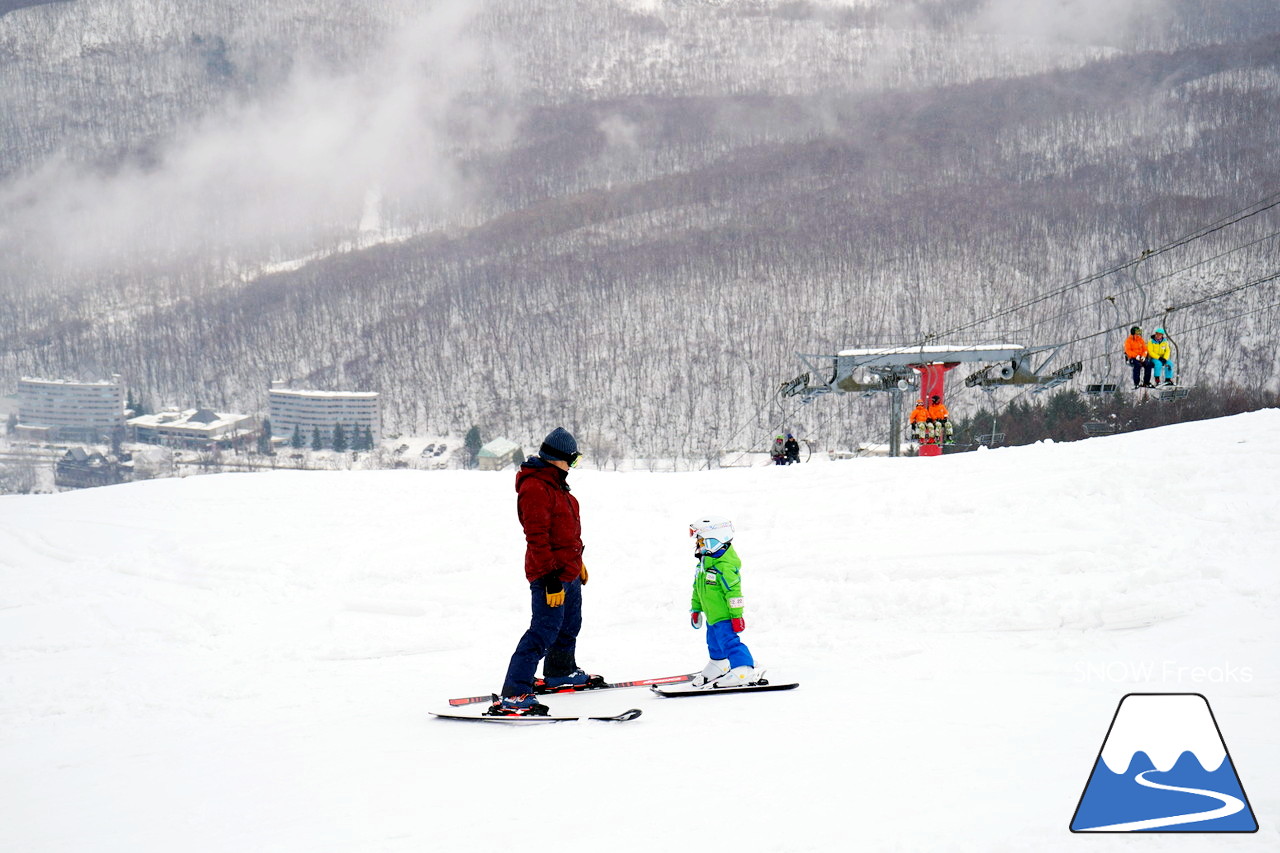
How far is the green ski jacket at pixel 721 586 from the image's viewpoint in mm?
6199

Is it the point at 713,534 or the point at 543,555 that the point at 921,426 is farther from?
the point at 543,555

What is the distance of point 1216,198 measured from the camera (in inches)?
7362

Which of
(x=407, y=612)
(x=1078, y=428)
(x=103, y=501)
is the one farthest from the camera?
(x=1078, y=428)

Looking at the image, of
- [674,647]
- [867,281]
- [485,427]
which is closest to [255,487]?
[674,647]

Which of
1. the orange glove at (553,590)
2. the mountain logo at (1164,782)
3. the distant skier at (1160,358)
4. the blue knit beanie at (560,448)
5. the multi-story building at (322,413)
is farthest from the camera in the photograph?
the multi-story building at (322,413)

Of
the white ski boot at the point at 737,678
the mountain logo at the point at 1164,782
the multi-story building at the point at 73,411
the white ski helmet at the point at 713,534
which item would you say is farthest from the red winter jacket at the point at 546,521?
the multi-story building at the point at 73,411

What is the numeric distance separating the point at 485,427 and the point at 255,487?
11517cm

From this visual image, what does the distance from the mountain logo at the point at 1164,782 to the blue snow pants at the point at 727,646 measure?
7.59ft

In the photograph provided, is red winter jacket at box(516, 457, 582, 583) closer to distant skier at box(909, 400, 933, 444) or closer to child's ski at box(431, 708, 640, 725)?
child's ski at box(431, 708, 640, 725)

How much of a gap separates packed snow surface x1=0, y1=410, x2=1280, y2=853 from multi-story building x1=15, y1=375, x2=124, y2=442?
454 ft

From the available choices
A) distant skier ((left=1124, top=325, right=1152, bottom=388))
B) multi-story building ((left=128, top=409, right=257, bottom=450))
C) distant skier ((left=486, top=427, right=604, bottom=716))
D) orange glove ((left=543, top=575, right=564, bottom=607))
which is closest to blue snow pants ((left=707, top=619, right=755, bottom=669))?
distant skier ((left=486, top=427, right=604, bottom=716))

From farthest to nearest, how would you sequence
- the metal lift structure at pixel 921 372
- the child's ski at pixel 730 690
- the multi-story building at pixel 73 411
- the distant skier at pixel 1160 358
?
the multi-story building at pixel 73 411
the metal lift structure at pixel 921 372
the distant skier at pixel 1160 358
the child's ski at pixel 730 690

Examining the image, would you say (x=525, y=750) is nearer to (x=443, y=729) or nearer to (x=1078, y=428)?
(x=443, y=729)

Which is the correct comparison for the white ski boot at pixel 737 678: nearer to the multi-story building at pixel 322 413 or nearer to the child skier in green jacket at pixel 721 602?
the child skier in green jacket at pixel 721 602
